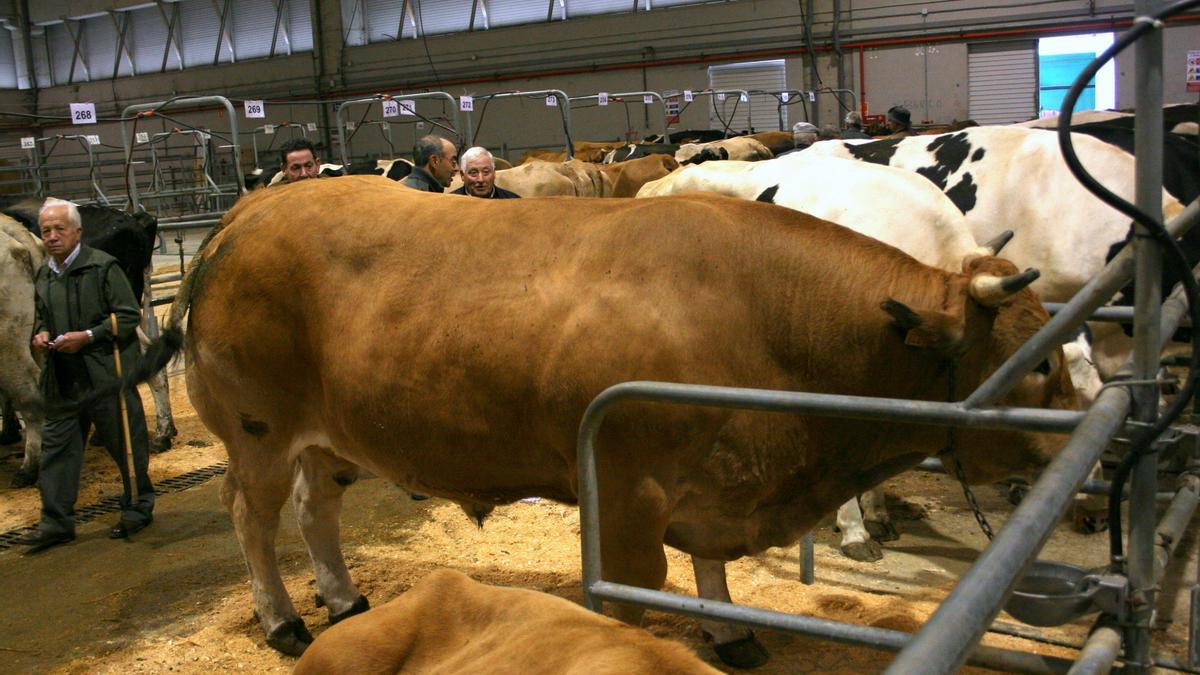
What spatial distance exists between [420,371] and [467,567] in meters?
2.08

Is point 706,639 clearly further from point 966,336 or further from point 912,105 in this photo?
point 912,105

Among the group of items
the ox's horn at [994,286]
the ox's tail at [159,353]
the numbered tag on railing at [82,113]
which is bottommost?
the ox's tail at [159,353]

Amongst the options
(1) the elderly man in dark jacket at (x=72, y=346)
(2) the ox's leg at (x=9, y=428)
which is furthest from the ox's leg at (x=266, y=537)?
(2) the ox's leg at (x=9, y=428)

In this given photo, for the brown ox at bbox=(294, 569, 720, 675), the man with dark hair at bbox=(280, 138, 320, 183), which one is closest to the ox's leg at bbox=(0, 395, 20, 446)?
the man with dark hair at bbox=(280, 138, 320, 183)

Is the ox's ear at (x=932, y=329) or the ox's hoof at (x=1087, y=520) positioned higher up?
the ox's ear at (x=932, y=329)

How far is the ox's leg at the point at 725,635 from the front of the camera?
169 inches

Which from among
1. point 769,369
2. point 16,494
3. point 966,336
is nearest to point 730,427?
point 769,369

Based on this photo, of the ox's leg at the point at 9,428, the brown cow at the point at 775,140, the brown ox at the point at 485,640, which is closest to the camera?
the brown ox at the point at 485,640

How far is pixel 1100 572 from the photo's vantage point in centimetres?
192

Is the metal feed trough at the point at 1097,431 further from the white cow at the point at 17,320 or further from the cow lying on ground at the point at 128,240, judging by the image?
the cow lying on ground at the point at 128,240

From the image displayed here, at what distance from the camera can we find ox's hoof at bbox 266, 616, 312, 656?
4688 millimetres

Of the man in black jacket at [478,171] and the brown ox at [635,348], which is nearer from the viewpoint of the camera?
the brown ox at [635,348]

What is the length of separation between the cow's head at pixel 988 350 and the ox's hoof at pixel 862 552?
7.12 feet

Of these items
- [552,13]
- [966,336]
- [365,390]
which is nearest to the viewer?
[966,336]
